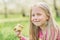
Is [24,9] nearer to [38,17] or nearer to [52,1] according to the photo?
[52,1]

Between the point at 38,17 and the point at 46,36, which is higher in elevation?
the point at 38,17

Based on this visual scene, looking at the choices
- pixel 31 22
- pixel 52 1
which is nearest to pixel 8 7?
pixel 52 1

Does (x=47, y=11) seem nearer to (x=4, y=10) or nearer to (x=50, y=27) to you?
(x=50, y=27)

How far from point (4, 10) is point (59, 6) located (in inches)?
71.9

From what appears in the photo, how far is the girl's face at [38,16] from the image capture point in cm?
355

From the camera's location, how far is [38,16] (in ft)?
11.7

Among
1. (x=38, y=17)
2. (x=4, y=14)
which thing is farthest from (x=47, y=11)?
(x=4, y=14)

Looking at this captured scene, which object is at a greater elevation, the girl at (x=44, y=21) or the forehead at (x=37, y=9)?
the forehead at (x=37, y=9)

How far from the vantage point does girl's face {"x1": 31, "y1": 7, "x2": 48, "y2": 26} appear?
11.6 ft

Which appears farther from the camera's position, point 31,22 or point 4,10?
point 4,10

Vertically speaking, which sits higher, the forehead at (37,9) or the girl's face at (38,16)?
the forehead at (37,9)

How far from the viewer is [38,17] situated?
3545mm

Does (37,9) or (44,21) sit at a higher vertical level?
(37,9)

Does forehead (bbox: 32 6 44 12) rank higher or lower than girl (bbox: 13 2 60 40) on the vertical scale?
higher
